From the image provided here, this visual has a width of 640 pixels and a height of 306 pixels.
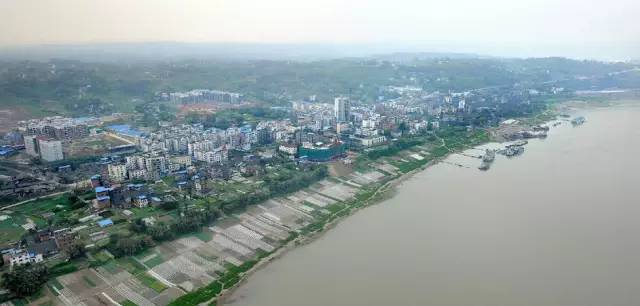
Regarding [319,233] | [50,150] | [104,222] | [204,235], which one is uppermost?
[50,150]

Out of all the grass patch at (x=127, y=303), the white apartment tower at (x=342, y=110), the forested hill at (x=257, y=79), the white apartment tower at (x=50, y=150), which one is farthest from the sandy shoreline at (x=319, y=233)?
the forested hill at (x=257, y=79)

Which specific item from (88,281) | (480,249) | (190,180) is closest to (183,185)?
(190,180)

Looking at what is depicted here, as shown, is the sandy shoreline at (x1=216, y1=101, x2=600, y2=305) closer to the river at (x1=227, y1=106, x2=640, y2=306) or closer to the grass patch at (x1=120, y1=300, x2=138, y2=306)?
the river at (x1=227, y1=106, x2=640, y2=306)

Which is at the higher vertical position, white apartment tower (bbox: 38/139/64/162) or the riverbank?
white apartment tower (bbox: 38/139/64/162)

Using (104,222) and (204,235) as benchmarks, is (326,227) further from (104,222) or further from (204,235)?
(104,222)

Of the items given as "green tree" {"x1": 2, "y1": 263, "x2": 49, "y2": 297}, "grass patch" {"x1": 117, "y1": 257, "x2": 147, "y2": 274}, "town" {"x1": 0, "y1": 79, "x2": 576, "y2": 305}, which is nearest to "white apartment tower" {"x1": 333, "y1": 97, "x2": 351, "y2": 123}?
"town" {"x1": 0, "y1": 79, "x2": 576, "y2": 305}

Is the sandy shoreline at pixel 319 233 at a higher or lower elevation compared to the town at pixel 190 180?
lower

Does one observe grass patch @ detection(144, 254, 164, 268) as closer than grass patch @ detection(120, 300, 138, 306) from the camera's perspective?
No

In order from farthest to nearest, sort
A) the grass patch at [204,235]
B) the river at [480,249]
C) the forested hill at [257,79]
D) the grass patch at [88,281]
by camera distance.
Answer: the forested hill at [257,79], the grass patch at [204,235], the grass patch at [88,281], the river at [480,249]

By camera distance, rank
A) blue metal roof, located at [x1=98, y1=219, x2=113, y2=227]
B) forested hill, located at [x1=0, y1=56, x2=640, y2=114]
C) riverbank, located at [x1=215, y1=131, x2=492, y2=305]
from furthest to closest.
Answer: forested hill, located at [x1=0, y1=56, x2=640, y2=114]
blue metal roof, located at [x1=98, y1=219, x2=113, y2=227]
riverbank, located at [x1=215, y1=131, x2=492, y2=305]

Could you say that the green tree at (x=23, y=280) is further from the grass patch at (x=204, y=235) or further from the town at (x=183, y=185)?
the grass patch at (x=204, y=235)
